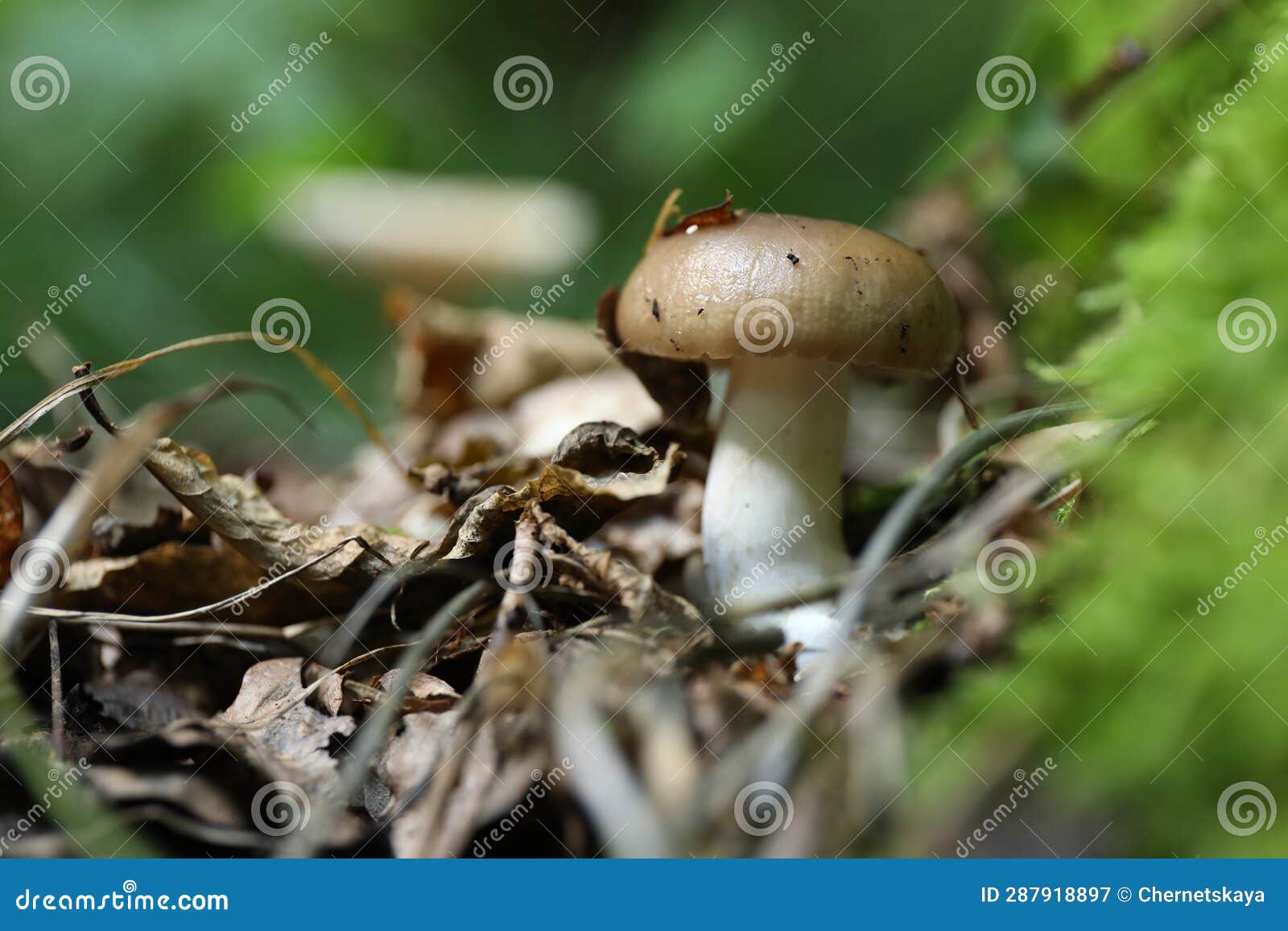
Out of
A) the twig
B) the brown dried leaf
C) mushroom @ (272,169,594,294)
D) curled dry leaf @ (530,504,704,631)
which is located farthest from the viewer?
mushroom @ (272,169,594,294)

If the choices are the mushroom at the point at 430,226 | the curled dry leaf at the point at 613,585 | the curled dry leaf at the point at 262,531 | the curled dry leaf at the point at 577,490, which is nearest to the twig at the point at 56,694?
the curled dry leaf at the point at 262,531

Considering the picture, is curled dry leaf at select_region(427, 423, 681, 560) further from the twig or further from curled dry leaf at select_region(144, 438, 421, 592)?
the twig

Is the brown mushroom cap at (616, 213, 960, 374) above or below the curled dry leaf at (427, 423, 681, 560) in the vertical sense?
above

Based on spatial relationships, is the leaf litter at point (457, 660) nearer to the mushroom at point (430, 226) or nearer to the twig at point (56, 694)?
the twig at point (56, 694)

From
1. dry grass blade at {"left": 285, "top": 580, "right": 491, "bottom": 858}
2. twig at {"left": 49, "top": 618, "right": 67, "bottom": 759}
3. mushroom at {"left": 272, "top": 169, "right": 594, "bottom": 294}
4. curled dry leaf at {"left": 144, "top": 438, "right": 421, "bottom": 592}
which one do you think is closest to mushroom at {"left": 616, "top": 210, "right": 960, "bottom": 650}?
dry grass blade at {"left": 285, "top": 580, "right": 491, "bottom": 858}

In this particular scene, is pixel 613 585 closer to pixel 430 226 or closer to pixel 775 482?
pixel 775 482

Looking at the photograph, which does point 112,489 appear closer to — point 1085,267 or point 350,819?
point 350,819

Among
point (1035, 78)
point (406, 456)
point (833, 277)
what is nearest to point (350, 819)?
point (833, 277)
